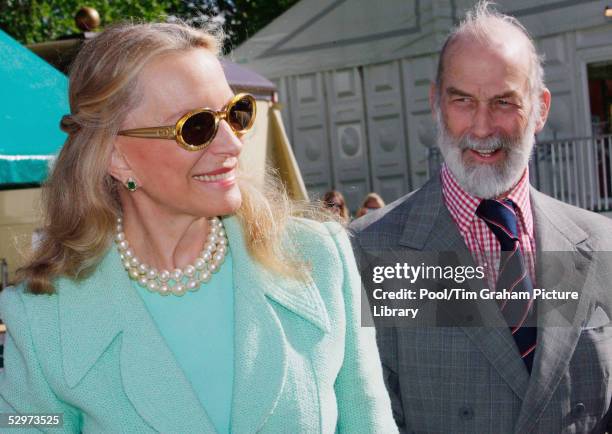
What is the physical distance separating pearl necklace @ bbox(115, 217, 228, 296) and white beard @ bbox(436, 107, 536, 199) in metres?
0.82

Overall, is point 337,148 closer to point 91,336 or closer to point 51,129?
point 51,129

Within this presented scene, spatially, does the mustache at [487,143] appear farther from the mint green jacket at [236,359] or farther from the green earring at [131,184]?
the green earring at [131,184]

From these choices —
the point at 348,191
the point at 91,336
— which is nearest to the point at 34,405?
the point at 91,336

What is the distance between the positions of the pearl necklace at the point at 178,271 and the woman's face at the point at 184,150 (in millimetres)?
130

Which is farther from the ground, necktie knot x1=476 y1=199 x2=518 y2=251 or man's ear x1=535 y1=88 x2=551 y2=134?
man's ear x1=535 y1=88 x2=551 y2=134

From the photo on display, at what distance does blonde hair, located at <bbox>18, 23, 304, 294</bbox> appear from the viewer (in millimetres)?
2164

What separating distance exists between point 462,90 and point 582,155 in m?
9.04

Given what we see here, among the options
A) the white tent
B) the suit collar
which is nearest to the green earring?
the suit collar

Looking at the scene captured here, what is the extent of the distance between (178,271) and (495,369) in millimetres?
918

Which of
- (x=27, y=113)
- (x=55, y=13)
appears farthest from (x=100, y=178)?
(x=55, y=13)

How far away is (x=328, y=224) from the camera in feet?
7.36

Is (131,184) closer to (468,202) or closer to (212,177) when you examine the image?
(212,177)

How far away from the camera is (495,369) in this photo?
2.55m

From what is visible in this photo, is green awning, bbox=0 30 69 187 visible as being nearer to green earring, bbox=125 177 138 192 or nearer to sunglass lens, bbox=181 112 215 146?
green earring, bbox=125 177 138 192
